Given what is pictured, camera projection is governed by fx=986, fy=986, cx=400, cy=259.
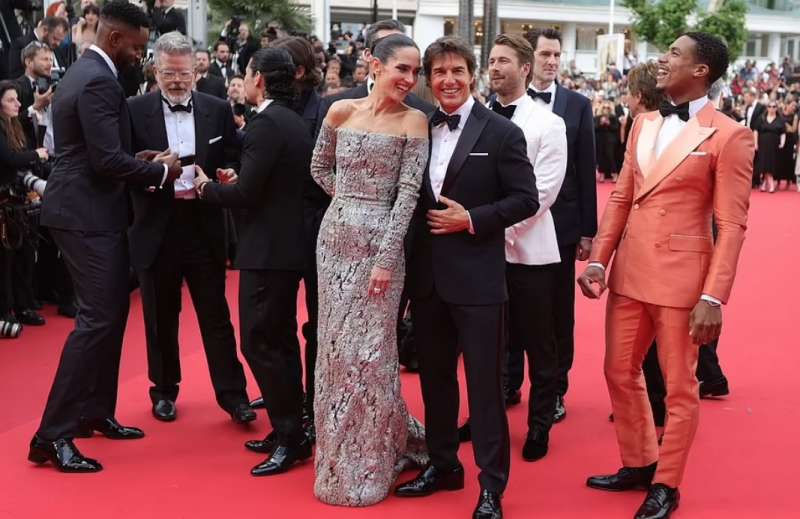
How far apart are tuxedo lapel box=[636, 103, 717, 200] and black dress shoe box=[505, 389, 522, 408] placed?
1864 millimetres

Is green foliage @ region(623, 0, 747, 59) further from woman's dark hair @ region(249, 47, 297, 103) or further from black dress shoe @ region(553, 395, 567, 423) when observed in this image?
woman's dark hair @ region(249, 47, 297, 103)

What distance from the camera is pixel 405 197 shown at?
3.85m

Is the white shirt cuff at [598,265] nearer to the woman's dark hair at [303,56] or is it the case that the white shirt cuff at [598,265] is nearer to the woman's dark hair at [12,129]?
the woman's dark hair at [303,56]

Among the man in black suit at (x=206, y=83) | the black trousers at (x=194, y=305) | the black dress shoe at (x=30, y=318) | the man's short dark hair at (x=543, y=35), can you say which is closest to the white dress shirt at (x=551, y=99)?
the man's short dark hair at (x=543, y=35)

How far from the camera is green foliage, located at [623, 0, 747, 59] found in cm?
4084

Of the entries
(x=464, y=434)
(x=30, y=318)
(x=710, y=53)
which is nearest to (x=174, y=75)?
(x=464, y=434)

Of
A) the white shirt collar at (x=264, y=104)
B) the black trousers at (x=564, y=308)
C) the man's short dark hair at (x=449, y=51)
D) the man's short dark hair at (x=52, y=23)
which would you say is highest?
the man's short dark hair at (x=52, y=23)

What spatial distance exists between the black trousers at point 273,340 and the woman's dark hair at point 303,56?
3.70 feet

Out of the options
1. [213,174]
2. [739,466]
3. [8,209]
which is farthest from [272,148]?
[8,209]

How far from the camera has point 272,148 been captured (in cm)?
434

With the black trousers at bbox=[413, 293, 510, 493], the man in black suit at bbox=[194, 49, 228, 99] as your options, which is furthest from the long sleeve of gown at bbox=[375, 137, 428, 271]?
the man in black suit at bbox=[194, 49, 228, 99]

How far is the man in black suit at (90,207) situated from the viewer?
4438 millimetres

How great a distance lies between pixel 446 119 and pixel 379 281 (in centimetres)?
70

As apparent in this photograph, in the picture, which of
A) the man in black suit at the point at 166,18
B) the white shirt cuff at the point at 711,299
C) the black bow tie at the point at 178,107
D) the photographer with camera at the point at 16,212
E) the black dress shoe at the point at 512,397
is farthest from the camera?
the man in black suit at the point at 166,18
